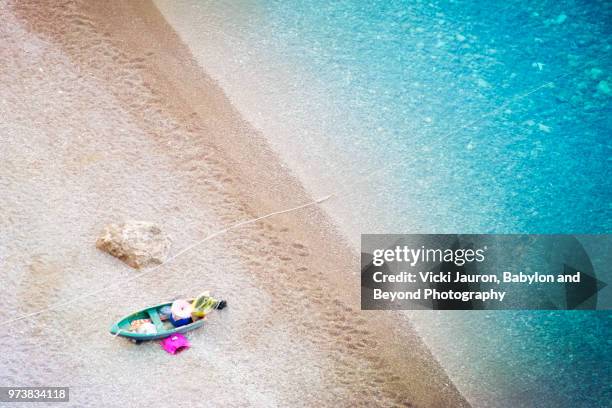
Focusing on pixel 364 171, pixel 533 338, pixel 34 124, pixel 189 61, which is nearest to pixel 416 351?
pixel 533 338

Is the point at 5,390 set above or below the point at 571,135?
below

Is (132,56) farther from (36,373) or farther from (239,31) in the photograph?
(36,373)

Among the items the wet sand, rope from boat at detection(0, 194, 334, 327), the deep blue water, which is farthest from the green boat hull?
the deep blue water

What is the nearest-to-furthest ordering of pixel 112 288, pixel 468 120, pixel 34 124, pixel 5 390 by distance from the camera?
1. pixel 5 390
2. pixel 112 288
3. pixel 34 124
4. pixel 468 120

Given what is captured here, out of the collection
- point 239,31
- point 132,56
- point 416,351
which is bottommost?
point 416,351

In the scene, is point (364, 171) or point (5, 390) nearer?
point (5, 390)

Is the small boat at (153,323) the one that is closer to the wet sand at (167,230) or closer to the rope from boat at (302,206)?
the wet sand at (167,230)

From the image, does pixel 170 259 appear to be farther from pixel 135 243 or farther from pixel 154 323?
pixel 154 323

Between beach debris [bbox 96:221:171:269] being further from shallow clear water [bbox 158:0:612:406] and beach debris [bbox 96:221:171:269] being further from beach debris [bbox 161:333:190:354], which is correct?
shallow clear water [bbox 158:0:612:406]
